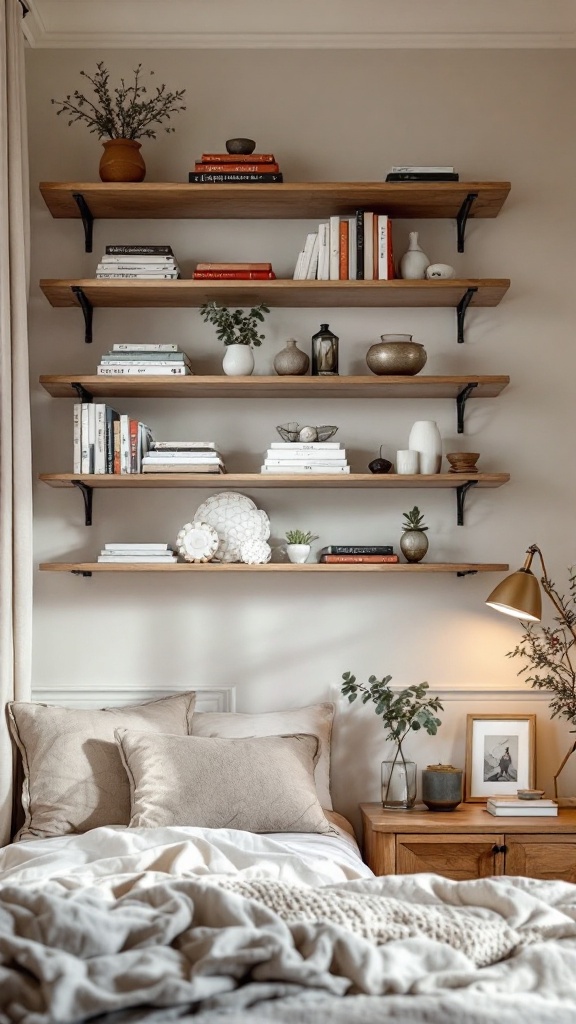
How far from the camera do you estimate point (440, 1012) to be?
1318 millimetres

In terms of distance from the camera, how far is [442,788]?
315 cm

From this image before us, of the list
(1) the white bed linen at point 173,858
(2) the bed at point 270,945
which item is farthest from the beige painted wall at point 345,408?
(2) the bed at point 270,945

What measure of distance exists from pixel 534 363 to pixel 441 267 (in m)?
0.47

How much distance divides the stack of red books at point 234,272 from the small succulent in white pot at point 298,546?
0.81m

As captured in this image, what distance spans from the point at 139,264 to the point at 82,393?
1.46 ft

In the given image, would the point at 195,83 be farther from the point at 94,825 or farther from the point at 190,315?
the point at 94,825

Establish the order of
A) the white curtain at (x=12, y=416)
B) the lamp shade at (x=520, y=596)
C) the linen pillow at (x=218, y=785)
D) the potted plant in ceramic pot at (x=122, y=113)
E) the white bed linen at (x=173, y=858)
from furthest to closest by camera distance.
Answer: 1. the potted plant in ceramic pot at (x=122, y=113)
2. the lamp shade at (x=520, y=596)
3. the white curtain at (x=12, y=416)
4. the linen pillow at (x=218, y=785)
5. the white bed linen at (x=173, y=858)

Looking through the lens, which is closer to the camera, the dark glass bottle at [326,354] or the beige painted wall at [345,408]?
the dark glass bottle at [326,354]

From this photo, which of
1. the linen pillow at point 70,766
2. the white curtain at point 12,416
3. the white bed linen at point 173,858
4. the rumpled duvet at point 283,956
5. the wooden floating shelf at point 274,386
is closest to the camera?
the rumpled duvet at point 283,956

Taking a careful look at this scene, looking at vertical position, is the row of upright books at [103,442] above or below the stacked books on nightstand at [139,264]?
below

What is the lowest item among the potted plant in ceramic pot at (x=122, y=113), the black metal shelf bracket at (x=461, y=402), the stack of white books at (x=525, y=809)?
the stack of white books at (x=525, y=809)

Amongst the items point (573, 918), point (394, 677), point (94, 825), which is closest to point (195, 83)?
point (394, 677)

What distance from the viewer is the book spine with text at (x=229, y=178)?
3295mm

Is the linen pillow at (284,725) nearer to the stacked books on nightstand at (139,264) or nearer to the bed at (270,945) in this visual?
the bed at (270,945)
